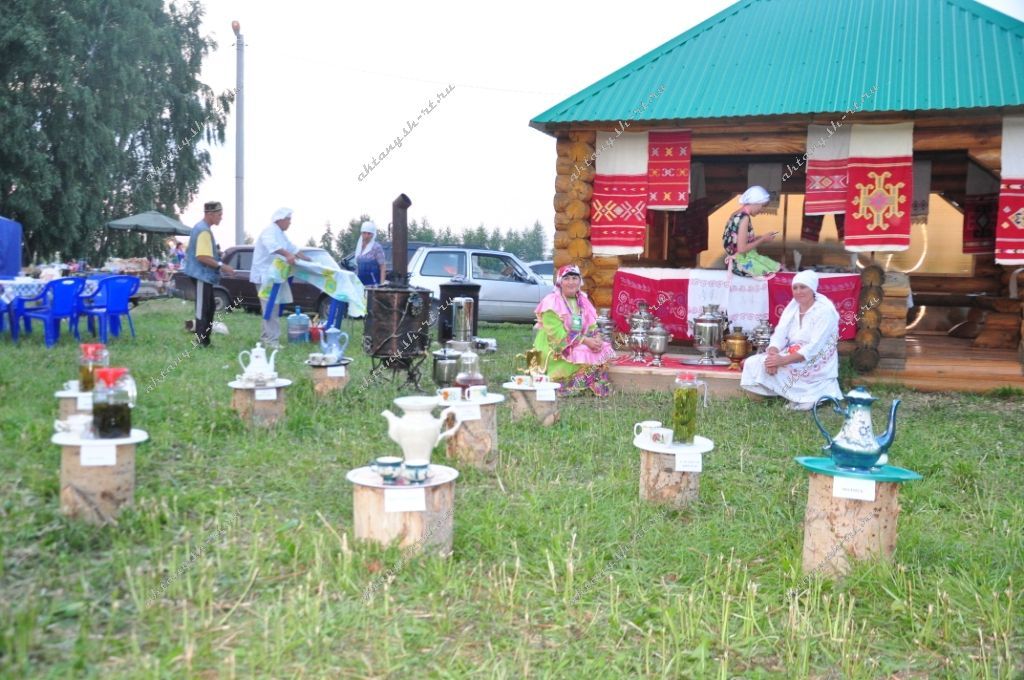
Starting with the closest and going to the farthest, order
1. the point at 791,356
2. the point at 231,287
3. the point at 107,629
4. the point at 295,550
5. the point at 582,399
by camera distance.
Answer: the point at 107,629, the point at 295,550, the point at 791,356, the point at 582,399, the point at 231,287

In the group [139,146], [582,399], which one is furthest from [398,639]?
[139,146]

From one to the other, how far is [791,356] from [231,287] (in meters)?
13.3

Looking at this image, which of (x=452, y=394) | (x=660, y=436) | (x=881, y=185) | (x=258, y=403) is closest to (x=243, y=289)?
(x=258, y=403)

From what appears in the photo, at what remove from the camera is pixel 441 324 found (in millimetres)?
13617

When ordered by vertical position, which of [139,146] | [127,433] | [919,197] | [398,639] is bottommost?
[398,639]

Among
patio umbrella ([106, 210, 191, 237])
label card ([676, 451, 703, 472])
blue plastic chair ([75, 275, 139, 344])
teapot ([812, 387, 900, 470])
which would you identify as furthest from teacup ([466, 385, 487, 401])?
patio umbrella ([106, 210, 191, 237])

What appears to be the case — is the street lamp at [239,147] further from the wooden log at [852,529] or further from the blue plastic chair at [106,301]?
the wooden log at [852,529]

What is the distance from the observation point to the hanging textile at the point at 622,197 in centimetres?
1044

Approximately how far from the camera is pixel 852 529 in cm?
403

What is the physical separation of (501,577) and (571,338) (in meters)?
4.93

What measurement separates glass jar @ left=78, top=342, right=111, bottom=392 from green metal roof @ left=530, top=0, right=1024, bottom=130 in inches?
251

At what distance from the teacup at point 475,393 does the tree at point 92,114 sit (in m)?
23.2

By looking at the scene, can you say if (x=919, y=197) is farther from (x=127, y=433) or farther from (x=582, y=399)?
(x=127, y=433)

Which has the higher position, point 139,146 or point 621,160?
point 139,146
